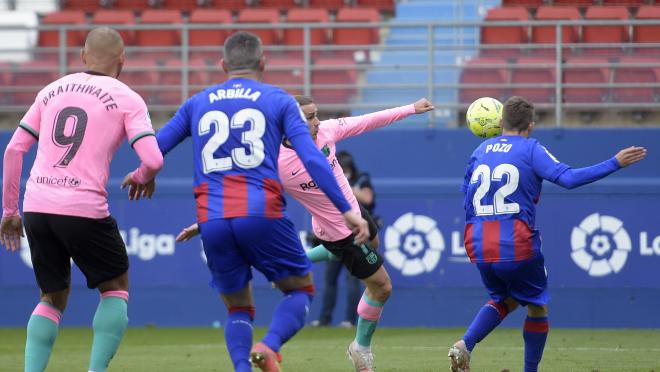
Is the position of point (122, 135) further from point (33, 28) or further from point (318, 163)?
point (33, 28)

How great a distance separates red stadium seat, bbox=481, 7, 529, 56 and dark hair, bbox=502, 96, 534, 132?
346 inches

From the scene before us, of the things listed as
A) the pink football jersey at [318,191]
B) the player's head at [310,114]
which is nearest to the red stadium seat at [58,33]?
the pink football jersey at [318,191]

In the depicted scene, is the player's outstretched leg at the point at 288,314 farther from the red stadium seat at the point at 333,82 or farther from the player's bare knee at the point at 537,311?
the red stadium seat at the point at 333,82

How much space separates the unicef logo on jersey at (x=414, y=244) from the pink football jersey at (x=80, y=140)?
25.4 ft

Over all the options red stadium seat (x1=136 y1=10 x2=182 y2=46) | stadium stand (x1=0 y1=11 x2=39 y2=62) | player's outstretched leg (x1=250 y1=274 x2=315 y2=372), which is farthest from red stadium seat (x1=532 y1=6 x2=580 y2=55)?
player's outstretched leg (x1=250 y1=274 x2=315 y2=372)

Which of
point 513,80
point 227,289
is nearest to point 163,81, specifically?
point 513,80

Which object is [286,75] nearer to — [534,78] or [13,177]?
[534,78]

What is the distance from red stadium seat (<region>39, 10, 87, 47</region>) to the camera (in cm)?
1805

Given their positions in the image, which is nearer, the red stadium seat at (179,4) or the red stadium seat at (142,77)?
the red stadium seat at (142,77)

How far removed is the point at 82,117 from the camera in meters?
6.60

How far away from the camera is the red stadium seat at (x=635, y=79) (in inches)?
560

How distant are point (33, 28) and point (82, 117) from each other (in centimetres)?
882

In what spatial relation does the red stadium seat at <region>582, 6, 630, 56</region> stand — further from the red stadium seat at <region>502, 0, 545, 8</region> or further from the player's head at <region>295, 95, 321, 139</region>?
the player's head at <region>295, 95, 321, 139</region>

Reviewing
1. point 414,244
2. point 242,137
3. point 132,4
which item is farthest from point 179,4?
point 242,137
